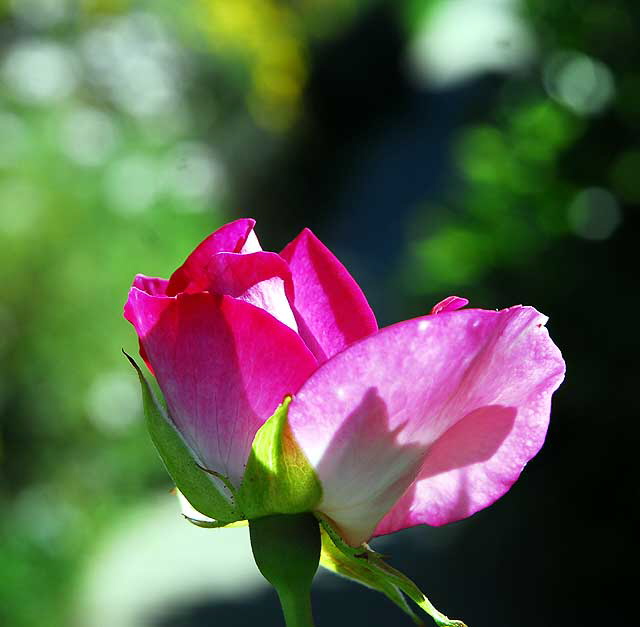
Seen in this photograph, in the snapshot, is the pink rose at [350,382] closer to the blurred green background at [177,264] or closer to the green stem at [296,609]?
the green stem at [296,609]

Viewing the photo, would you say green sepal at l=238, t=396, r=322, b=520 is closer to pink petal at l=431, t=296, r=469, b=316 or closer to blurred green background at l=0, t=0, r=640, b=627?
pink petal at l=431, t=296, r=469, b=316

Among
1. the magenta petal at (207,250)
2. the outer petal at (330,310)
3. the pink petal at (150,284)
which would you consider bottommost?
the outer petal at (330,310)

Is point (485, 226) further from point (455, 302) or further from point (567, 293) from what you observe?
point (455, 302)

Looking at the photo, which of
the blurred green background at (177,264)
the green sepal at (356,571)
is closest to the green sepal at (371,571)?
the green sepal at (356,571)

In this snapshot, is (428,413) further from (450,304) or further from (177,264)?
(177,264)

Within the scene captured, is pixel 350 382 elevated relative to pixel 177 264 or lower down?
lower down

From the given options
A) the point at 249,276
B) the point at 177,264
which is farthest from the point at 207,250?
the point at 177,264

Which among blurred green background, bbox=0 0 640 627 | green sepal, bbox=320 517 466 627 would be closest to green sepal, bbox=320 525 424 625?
green sepal, bbox=320 517 466 627
